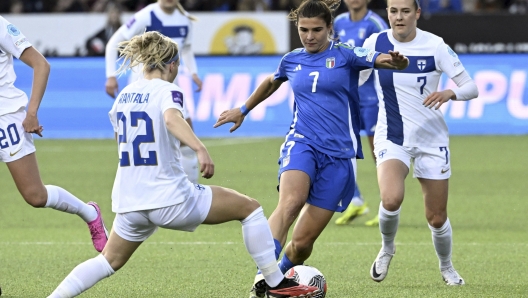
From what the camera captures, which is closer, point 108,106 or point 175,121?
point 175,121

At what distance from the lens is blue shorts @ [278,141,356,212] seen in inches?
233

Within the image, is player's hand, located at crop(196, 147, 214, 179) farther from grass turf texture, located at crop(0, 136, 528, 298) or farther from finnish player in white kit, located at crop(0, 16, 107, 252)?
finnish player in white kit, located at crop(0, 16, 107, 252)

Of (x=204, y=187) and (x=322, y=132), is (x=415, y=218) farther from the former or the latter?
(x=204, y=187)

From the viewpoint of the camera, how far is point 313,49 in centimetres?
609

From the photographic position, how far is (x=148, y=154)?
507cm

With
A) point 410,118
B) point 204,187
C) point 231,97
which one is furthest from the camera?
point 231,97

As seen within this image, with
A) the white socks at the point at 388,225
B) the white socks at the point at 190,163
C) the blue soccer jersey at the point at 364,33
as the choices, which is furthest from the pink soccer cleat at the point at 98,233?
the blue soccer jersey at the point at 364,33

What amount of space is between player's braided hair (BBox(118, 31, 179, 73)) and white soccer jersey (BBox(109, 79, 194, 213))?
0.17 meters

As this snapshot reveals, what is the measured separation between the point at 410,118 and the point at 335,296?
4.83 feet

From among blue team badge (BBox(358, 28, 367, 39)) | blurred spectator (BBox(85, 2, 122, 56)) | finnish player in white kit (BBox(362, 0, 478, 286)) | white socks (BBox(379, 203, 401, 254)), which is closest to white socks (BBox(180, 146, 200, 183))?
blue team badge (BBox(358, 28, 367, 39))

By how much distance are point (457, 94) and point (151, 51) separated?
7.40 ft

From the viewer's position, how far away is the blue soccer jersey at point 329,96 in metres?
6.00

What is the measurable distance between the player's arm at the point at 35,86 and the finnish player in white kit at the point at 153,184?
1090 millimetres

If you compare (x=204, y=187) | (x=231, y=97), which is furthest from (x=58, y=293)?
(x=231, y=97)
